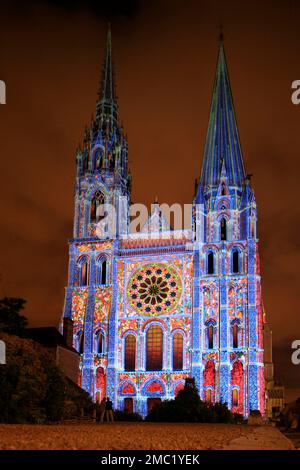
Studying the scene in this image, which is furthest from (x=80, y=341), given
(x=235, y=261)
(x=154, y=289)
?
(x=235, y=261)

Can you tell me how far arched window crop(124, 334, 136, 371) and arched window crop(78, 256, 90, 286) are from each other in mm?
6363

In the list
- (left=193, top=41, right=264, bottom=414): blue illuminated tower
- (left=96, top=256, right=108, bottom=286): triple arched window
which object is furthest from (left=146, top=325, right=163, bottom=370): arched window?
(left=96, top=256, right=108, bottom=286): triple arched window

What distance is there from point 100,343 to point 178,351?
6.87 m

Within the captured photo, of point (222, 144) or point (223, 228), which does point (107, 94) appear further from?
point (223, 228)

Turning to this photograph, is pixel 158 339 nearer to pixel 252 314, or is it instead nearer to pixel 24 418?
pixel 252 314

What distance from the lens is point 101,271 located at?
5256 cm

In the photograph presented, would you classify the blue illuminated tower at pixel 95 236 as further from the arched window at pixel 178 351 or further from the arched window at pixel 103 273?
the arched window at pixel 178 351

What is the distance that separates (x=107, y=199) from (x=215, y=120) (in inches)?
502

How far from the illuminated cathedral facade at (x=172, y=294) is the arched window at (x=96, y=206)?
0.09 m

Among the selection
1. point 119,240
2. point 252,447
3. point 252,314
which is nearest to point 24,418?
point 252,447

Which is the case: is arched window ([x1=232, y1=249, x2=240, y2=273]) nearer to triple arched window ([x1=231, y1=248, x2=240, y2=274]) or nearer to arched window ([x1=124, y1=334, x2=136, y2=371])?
triple arched window ([x1=231, y1=248, x2=240, y2=274])

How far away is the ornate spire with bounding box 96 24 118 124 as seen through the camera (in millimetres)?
60562

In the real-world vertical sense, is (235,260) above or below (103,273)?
above

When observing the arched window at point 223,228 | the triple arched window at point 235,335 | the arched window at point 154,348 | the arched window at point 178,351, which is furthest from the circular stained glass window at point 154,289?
the arched window at point 223,228
